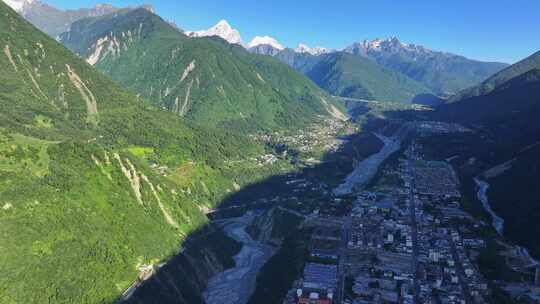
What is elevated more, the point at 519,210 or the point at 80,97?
the point at 80,97

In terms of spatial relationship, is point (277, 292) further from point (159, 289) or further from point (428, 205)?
point (428, 205)

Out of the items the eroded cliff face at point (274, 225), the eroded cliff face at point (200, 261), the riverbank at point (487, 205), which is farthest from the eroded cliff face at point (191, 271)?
the riverbank at point (487, 205)

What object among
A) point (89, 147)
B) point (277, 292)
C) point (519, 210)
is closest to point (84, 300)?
point (277, 292)

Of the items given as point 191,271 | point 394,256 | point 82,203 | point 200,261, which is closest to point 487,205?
point 394,256

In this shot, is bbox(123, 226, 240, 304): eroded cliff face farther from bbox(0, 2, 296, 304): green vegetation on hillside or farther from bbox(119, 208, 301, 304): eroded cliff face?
bbox(0, 2, 296, 304): green vegetation on hillside

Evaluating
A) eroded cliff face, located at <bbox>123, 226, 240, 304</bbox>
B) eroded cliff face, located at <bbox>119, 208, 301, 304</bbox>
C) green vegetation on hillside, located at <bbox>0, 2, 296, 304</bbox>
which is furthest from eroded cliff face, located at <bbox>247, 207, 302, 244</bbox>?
green vegetation on hillside, located at <bbox>0, 2, 296, 304</bbox>

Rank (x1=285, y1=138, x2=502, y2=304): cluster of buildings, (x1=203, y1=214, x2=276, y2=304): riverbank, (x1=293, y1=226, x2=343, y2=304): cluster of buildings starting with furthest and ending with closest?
1. (x1=203, y1=214, x2=276, y2=304): riverbank
2. (x1=285, y1=138, x2=502, y2=304): cluster of buildings
3. (x1=293, y1=226, x2=343, y2=304): cluster of buildings

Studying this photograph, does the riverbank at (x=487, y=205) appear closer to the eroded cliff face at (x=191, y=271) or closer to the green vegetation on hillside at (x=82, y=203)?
the eroded cliff face at (x=191, y=271)

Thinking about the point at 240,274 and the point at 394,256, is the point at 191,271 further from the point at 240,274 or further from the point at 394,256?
the point at 394,256

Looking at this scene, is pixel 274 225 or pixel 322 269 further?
Answer: pixel 274 225
